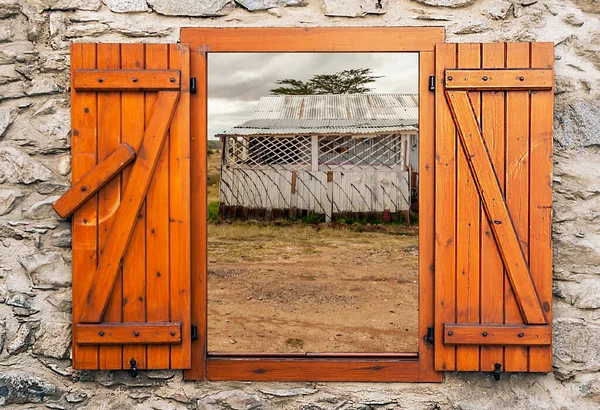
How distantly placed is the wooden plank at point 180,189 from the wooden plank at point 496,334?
Answer: 125 centimetres

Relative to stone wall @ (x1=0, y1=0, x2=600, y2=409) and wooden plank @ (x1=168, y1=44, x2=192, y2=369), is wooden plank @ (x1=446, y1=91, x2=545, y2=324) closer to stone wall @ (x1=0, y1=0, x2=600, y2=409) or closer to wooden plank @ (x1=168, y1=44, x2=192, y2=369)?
stone wall @ (x1=0, y1=0, x2=600, y2=409)

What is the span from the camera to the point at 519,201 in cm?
276

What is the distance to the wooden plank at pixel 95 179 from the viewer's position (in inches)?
107

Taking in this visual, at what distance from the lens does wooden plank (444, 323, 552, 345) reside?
2.75 metres

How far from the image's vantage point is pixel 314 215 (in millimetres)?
12688

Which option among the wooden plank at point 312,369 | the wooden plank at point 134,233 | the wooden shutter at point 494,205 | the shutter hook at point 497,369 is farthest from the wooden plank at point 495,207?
the wooden plank at point 134,233

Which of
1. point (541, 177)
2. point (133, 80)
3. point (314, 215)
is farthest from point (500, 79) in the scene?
point (314, 215)

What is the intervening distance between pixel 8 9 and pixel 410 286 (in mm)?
5541

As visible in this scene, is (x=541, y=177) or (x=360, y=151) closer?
(x=541, y=177)

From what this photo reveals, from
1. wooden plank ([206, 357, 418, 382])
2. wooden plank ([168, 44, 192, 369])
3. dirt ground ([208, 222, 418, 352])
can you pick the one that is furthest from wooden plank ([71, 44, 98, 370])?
dirt ground ([208, 222, 418, 352])

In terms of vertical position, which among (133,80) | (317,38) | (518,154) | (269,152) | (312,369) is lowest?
(312,369)

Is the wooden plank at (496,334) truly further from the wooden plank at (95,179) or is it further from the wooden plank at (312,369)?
the wooden plank at (95,179)

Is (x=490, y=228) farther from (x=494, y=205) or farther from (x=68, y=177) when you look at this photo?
(x=68, y=177)

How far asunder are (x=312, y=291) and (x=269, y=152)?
6.50m
